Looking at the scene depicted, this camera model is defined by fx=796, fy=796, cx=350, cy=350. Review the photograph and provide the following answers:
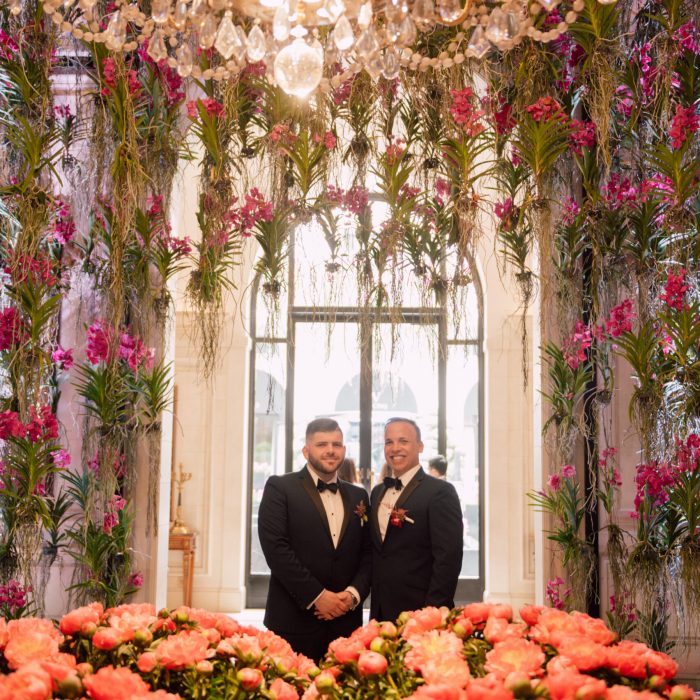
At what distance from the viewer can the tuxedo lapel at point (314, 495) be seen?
3.29 meters

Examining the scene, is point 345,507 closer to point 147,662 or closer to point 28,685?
point 147,662

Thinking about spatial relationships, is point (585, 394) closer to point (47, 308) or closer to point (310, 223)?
point (310, 223)

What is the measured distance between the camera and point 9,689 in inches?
46.7

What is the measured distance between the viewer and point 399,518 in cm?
321

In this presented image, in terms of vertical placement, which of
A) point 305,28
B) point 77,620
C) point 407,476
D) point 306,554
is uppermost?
point 305,28

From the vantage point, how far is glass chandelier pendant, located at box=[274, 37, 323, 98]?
5.52 ft

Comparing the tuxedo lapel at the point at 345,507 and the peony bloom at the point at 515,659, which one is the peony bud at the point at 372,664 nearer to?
the peony bloom at the point at 515,659

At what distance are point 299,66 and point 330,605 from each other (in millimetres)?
2143

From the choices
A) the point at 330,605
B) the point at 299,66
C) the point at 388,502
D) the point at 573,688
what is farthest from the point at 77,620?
the point at 388,502

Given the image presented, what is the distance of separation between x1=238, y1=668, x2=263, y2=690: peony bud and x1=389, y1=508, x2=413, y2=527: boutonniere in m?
1.85

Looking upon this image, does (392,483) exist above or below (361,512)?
above

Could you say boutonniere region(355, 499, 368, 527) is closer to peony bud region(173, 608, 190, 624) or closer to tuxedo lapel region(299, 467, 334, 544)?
tuxedo lapel region(299, 467, 334, 544)

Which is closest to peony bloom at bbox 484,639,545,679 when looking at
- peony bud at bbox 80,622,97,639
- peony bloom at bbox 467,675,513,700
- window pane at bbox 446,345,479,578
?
peony bloom at bbox 467,675,513,700

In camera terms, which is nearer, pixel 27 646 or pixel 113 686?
pixel 113 686
